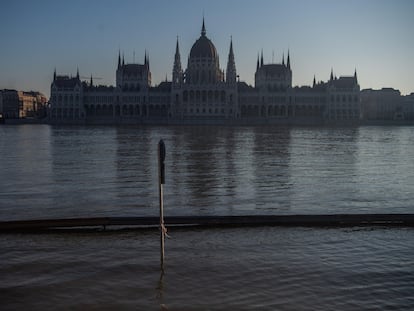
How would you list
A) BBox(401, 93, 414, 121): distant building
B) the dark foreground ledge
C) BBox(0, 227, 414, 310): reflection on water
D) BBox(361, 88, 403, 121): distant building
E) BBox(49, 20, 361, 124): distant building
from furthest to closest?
BBox(361, 88, 403, 121): distant building < BBox(401, 93, 414, 121): distant building < BBox(49, 20, 361, 124): distant building < the dark foreground ledge < BBox(0, 227, 414, 310): reflection on water

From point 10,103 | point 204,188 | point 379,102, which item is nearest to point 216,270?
point 204,188

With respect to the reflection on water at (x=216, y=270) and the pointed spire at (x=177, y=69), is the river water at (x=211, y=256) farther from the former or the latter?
the pointed spire at (x=177, y=69)

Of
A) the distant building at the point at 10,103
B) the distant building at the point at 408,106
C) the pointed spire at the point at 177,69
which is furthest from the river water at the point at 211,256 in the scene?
the distant building at the point at 408,106

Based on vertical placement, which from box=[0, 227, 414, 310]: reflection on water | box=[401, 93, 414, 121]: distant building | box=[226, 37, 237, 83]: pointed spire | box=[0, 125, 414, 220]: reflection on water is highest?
box=[226, 37, 237, 83]: pointed spire

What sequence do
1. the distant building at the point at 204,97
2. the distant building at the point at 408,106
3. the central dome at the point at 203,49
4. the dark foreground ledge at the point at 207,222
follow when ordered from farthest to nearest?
the distant building at the point at 408,106 < the central dome at the point at 203,49 < the distant building at the point at 204,97 < the dark foreground ledge at the point at 207,222

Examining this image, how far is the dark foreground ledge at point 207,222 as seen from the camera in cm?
1206

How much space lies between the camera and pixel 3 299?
25.1 feet

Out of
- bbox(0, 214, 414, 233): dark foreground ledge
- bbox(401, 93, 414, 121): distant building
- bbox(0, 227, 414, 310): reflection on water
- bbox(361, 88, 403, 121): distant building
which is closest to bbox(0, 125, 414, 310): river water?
bbox(0, 227, 414, 310): reflection on water

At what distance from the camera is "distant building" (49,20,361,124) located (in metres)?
158

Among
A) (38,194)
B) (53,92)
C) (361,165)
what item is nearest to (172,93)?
(53,92)

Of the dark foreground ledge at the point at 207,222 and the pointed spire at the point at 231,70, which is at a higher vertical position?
the pointed spire at the point at 231,70

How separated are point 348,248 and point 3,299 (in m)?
6.29

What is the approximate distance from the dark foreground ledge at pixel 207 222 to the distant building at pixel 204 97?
143314mm

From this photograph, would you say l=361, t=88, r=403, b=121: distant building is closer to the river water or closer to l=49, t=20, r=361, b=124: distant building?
l=49, t=20, r=361, b=124: distant building
